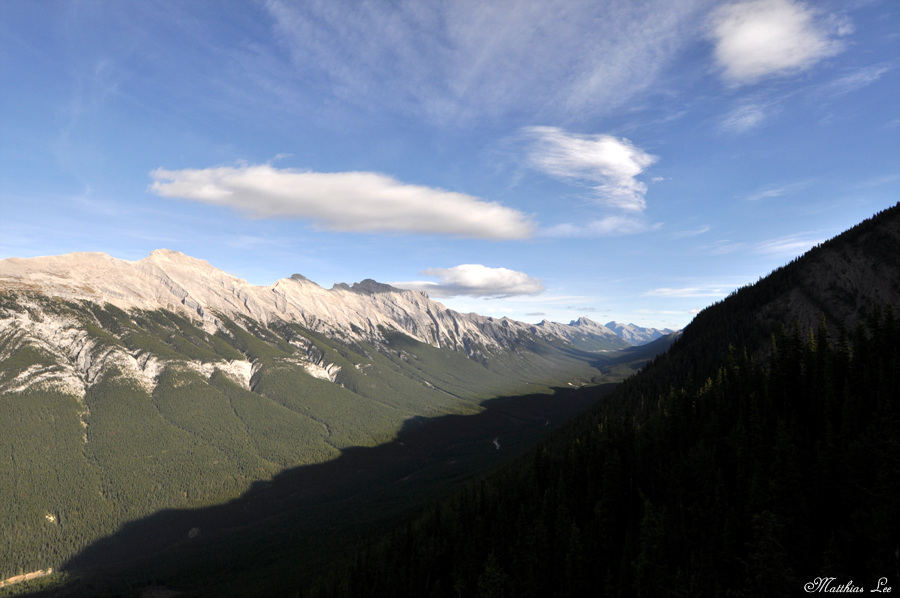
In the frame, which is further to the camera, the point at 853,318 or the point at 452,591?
the point at 853,318

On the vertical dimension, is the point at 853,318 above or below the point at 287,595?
above

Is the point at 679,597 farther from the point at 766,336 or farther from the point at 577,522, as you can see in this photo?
the point at 766,336

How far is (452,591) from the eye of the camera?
94.9m

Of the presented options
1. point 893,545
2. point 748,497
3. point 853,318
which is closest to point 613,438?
point 748,497

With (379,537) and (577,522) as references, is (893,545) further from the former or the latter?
(379,537)

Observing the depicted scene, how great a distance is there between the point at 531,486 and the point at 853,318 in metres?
147

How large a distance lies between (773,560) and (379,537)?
148 meters

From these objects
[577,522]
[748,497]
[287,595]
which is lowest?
[287,595]

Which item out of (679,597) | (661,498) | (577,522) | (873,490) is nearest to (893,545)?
(873,490)

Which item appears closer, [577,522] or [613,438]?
[577,522]

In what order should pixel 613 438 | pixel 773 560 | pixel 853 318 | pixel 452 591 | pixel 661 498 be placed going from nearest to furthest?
pixel 773 560
pixel 661 498
pixel 452 591
pixel 613 438
pixel 853 318

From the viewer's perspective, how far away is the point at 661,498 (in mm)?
89000

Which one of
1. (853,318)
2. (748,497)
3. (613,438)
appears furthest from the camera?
(853,318)

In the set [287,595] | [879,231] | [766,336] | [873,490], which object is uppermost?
[879,231]
